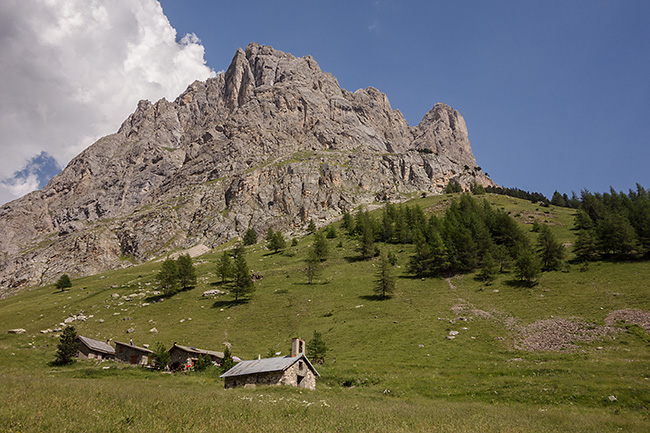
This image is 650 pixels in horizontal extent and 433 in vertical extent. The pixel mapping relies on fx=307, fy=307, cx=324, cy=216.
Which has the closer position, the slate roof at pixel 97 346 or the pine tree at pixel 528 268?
the slate roof at pixel 97 346

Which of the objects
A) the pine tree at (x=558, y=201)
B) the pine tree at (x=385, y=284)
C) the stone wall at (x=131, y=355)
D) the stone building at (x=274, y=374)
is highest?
the pine tree at (x=558, y=201)

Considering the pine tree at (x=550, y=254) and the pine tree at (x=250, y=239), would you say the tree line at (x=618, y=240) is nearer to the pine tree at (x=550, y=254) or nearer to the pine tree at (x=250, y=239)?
the pine tree at (x=550, y=254)

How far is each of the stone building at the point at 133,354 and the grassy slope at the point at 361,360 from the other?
143 inches

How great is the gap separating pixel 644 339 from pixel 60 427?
49.2 metres

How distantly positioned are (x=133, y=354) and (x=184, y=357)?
30.2 ft

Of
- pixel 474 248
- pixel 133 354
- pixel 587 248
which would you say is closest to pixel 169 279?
pixel 133 354

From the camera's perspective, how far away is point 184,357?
39.2 m

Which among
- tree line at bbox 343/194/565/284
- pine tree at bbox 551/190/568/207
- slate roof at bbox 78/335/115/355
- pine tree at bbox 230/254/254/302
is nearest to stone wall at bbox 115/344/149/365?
slate roof at bbox 78/335/115/355

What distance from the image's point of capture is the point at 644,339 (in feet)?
109

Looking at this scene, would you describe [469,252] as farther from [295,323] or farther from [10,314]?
→ [10,314]

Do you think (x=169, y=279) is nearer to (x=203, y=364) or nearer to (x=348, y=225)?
(x=203, y=364)

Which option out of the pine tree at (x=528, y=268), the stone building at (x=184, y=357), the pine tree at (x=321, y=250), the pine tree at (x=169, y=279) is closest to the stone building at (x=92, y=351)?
the stone building at (x=184, y=357)

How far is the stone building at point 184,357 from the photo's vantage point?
38.6 metres

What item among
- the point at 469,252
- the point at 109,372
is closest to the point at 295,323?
the point at 109,372
